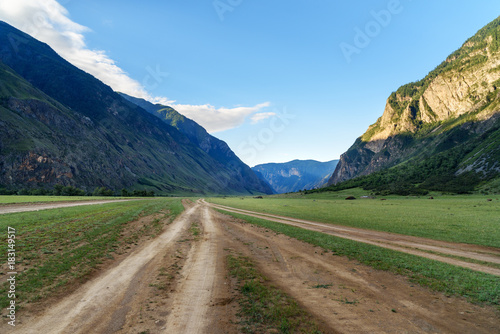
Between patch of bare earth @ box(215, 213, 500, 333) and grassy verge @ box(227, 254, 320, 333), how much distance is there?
529 mm

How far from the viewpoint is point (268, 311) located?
788 centimetres

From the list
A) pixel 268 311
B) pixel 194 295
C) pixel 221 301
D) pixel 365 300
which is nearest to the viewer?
pixel 268 311

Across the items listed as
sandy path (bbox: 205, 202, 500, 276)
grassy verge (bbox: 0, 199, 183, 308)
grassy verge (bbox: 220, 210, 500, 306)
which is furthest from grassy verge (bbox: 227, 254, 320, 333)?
sandy path (bbox: 205, 202, 500, 276)

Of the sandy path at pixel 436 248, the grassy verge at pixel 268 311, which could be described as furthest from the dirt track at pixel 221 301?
the sandy path at pixel 436 248

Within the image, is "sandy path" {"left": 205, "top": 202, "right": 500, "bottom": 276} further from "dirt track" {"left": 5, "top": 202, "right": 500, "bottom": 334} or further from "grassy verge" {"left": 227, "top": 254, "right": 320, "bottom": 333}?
"grassy verge" {"left": 227, "top": 254, "right": 320, "bottom": 333}

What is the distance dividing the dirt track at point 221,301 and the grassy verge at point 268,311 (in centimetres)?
42

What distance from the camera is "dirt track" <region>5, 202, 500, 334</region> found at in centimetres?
709

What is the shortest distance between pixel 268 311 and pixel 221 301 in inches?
76.6

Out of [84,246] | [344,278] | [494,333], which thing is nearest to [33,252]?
[84,246]

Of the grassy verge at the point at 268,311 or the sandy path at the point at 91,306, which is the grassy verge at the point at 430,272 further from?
the sandy path at the point at 91,306

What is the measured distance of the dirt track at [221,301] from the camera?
7.09 metres

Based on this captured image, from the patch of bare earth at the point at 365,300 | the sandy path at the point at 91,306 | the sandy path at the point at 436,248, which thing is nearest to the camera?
the sandy path at the point at 91,306

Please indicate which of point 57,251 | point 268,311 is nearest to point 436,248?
point 268,311

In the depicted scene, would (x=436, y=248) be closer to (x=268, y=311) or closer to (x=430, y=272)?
(x=430, y=272)
